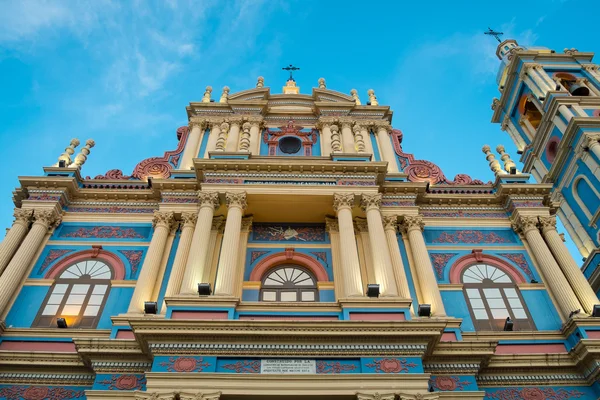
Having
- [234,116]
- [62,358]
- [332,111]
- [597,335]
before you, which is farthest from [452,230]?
[62,358]

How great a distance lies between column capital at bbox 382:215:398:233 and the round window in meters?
5.48

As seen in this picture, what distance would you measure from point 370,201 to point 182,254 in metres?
6.11

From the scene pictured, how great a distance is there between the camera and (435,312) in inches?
605

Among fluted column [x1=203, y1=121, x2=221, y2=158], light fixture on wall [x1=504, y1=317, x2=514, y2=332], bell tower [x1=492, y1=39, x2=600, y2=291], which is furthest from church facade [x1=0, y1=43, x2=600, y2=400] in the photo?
bell tower [x1=492, y1=39, x2=600, y2=291]

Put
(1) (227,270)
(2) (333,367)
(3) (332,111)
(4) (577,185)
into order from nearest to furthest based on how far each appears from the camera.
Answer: (2) (333,367) → (1) (227,270) → (3) (332,111) → (4) (577,185)

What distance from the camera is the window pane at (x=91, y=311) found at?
16.0 m

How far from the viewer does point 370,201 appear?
17672mm

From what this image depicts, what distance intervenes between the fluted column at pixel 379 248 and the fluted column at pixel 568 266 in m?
5.43

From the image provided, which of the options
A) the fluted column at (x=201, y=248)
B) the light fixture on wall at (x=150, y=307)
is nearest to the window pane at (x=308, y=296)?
the fluted column at (x=201, y=248)

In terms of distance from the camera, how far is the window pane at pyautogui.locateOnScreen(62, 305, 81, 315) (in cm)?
1597

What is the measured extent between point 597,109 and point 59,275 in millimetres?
25563

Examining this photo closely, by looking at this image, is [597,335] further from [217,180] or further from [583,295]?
[217,180]

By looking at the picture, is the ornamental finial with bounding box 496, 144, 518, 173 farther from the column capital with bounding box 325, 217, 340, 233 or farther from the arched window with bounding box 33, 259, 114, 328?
the arched window with bounding box 33, 259, 114, 328

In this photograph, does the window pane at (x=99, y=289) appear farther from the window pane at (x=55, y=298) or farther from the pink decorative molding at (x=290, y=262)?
the pink decorative molding at (x=290, y=262)
